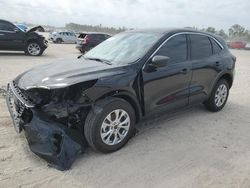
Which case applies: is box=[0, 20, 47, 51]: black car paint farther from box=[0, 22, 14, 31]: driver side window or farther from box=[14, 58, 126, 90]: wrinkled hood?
box=[14, 58, 126, 90]: wrinkled hood

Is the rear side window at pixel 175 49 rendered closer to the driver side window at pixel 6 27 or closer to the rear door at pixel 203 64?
the rear door at pixel 203 64

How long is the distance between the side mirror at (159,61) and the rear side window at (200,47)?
42.9 inches

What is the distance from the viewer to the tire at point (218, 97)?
20.3 feet

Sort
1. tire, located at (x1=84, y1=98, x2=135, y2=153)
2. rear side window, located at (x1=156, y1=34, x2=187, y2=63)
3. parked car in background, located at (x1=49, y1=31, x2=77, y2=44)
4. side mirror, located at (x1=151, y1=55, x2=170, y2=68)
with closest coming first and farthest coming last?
tire, located at (x1=84, y1=98, x2=135, y2=153), side mirror, located at (x1=151, y1=55, x2=170, y2=68), rear side window, located at (x1=156, y1=34, x2=187, y2=63), parked car in background, located at (x1=49, y1=31, x2=77, y2=44)

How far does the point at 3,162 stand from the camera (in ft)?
12.6

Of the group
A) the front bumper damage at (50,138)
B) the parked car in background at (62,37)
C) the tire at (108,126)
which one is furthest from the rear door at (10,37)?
the parked car in background at (62,37)

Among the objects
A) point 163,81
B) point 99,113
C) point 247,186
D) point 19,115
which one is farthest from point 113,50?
point 247,186

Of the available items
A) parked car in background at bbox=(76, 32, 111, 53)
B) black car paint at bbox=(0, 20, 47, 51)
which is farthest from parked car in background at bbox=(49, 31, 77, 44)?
black car paint at bbox=(0, 20, 47, 51)

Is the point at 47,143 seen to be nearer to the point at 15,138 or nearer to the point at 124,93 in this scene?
the point at 15,138

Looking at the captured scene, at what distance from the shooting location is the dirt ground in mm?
3578

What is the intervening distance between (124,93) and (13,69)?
738 centimetres

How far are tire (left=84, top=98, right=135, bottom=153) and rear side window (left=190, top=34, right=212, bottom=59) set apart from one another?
1916mm

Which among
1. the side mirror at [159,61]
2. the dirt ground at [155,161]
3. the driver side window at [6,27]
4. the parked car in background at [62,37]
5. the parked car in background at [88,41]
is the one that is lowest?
the parked car in background at [62,37]

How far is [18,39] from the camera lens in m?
14.6
